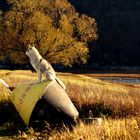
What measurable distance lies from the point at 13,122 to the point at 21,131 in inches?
54.5

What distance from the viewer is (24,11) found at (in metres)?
53.4

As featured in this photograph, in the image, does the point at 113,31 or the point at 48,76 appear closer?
the point at 48,76

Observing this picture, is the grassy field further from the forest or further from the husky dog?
the forest

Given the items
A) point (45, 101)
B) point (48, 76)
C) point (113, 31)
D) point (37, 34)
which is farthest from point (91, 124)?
point (113, 31)

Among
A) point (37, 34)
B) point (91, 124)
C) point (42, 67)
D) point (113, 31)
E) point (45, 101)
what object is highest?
point (42, 67)

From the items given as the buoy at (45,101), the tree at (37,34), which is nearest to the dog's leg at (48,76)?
the buoy at (45,101)

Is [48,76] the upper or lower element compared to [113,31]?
upper

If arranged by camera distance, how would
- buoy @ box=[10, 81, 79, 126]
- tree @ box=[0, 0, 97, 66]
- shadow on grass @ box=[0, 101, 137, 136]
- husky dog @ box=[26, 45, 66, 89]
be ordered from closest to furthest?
shadow on grass @ box=[0, 101, 137, 136] → buoy @ box=[10, 81, 79, 126] → husky dog @ box=[26, 45, 66, 89] → tree @ box=[0, 0, 97, 66]

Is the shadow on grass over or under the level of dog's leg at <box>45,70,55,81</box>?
under

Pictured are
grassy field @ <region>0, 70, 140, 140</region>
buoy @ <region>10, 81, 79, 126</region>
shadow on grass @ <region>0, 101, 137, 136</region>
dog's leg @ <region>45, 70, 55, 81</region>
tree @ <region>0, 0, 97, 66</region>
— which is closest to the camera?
grassy field @ <region>0, 70, 140, 140</region>

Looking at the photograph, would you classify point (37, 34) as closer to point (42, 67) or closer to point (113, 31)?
point (42, 67)

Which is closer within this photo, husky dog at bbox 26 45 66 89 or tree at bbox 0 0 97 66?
husky dog at bbox 26 45 66 89

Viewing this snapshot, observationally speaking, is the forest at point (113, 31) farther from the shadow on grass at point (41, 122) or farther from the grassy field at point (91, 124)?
the shadow on grass at point (41, 122)

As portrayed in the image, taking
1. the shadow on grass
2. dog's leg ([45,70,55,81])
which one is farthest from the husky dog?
the shadow on grass
